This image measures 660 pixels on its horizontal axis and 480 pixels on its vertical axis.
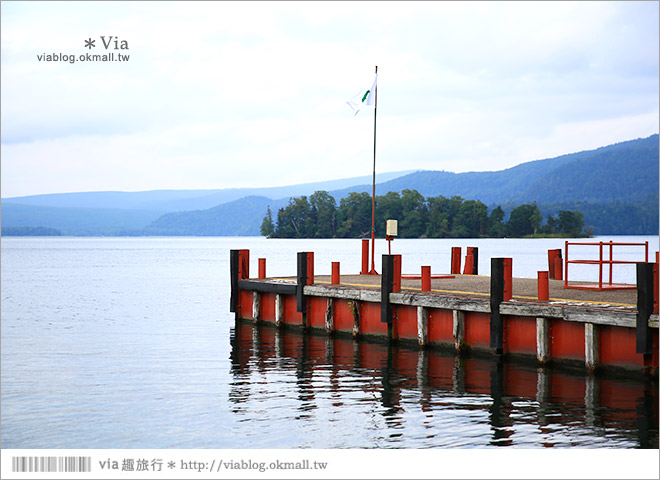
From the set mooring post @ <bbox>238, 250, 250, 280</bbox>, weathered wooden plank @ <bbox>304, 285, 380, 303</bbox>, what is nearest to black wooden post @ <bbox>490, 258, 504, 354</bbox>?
weathered wooden plank @ <bbox>304, 285, 380, 303</bbox>

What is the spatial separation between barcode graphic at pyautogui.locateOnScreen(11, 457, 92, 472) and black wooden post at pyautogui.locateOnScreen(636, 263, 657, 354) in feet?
33.9

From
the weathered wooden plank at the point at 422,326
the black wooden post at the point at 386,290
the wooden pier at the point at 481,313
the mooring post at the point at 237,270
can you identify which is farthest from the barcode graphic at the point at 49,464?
the mooring post at the point at 237,270

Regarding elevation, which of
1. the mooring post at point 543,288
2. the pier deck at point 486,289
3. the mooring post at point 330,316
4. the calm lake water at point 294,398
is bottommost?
the calm lake water at point 294,398

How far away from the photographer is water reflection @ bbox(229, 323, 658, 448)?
44.7ft

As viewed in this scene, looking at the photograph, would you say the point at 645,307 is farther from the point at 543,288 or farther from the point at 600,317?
the point at 543,288

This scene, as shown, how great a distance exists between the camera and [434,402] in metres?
16.0

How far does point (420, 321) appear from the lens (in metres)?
20.8

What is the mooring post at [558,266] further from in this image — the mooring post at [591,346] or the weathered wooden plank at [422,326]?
the mooring post at [591,346]

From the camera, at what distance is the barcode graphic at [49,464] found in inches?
382

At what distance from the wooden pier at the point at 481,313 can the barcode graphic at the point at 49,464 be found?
10473 mm

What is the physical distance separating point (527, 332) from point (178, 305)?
25.9 metres

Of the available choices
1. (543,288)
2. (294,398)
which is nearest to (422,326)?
(543,288)

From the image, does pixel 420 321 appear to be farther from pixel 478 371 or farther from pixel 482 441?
pixel 482 441

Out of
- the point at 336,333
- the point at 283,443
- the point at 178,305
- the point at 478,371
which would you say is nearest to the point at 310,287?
the point at 336,333
